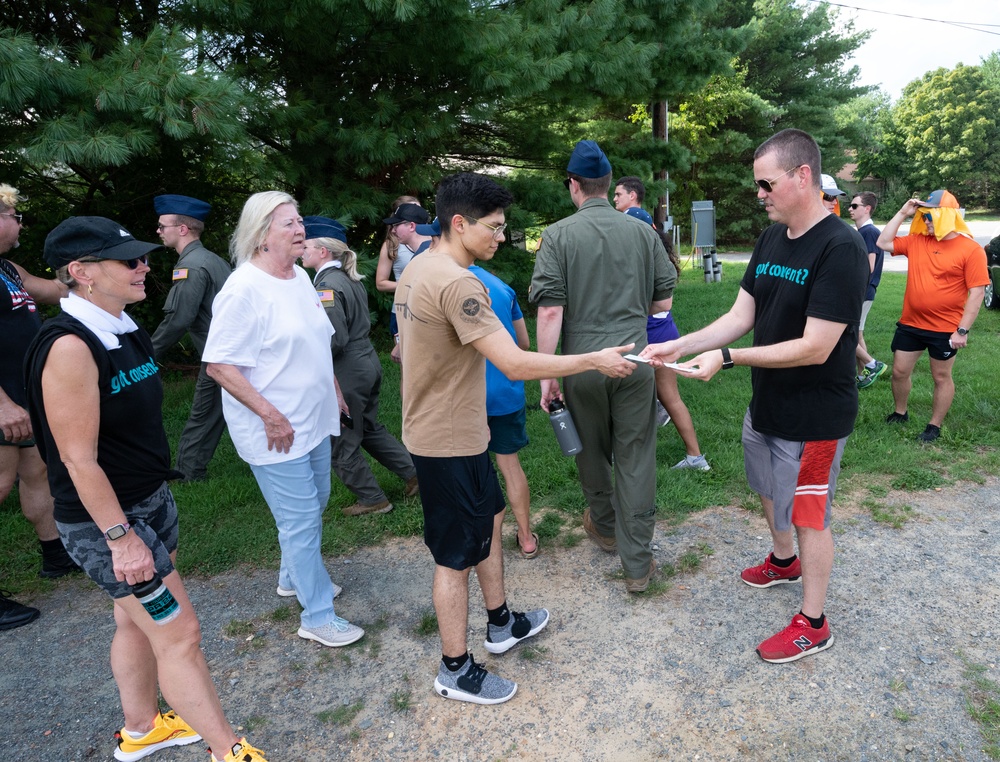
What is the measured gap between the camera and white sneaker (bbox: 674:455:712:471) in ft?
16.6

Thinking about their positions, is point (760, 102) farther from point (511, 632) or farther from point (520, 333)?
point (511, 632)

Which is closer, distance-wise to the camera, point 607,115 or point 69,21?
point 69,21

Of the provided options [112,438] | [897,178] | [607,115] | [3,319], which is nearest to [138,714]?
[112,438]

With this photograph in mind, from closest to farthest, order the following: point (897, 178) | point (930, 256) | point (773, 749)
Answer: point (773, 749)
point (930, 256)
point (897, 178)

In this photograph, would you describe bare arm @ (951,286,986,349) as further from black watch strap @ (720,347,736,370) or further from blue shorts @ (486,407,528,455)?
blue shorts @ (486,407,528,455)

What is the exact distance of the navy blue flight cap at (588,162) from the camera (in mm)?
3475

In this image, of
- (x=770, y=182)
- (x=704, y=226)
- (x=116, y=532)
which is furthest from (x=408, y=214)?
(x=704, y=226)

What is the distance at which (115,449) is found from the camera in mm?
2285

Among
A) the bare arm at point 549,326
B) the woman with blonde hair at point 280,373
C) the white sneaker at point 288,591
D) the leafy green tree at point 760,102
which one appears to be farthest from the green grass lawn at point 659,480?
the leafy green tree at point 760,102

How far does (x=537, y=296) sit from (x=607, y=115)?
1467cm

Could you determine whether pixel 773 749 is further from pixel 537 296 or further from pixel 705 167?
pixel 705 167

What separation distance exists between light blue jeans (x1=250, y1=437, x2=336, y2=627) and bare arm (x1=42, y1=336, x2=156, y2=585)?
3.07 feet

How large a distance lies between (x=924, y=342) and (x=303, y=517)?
5.05 m

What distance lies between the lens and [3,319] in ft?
12.5
